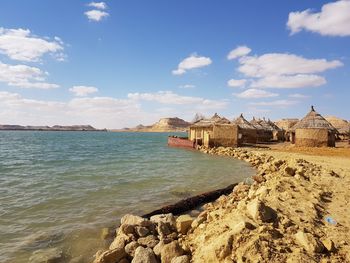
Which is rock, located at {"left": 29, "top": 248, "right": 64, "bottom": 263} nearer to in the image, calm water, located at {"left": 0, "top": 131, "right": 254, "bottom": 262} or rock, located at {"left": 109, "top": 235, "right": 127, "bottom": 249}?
calm water, located at {"left": 0, "top": 131, "right": 254, "bottom": 262}

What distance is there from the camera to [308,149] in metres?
27.3

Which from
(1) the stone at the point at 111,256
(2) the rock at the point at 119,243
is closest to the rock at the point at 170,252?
(1) the stone at the point at 111,256

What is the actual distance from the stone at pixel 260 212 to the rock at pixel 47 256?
444cm

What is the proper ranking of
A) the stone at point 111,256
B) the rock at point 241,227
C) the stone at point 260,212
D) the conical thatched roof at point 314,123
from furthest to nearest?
1. the conical thatched roof at point 314,123
2. the stone at point 260,212
3. the stone at point 111,256
4. the rock at point 241,227

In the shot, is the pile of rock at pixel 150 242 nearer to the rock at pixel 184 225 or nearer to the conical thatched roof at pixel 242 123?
the rock at pixel 184 225

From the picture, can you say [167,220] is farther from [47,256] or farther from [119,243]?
[47,256]

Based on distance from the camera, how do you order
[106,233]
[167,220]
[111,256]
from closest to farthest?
1. [111,256]
2. [167,220]
3. [106,233]

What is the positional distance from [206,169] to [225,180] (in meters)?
4.02

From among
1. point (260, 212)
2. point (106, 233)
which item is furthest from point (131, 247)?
point (260, 212)

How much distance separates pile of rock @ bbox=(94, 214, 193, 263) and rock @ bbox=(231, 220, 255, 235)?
1020mm

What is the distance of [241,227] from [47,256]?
4523 millimetres

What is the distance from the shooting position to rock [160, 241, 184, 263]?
5.82m

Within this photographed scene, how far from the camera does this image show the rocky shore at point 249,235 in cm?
505

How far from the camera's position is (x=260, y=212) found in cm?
630
